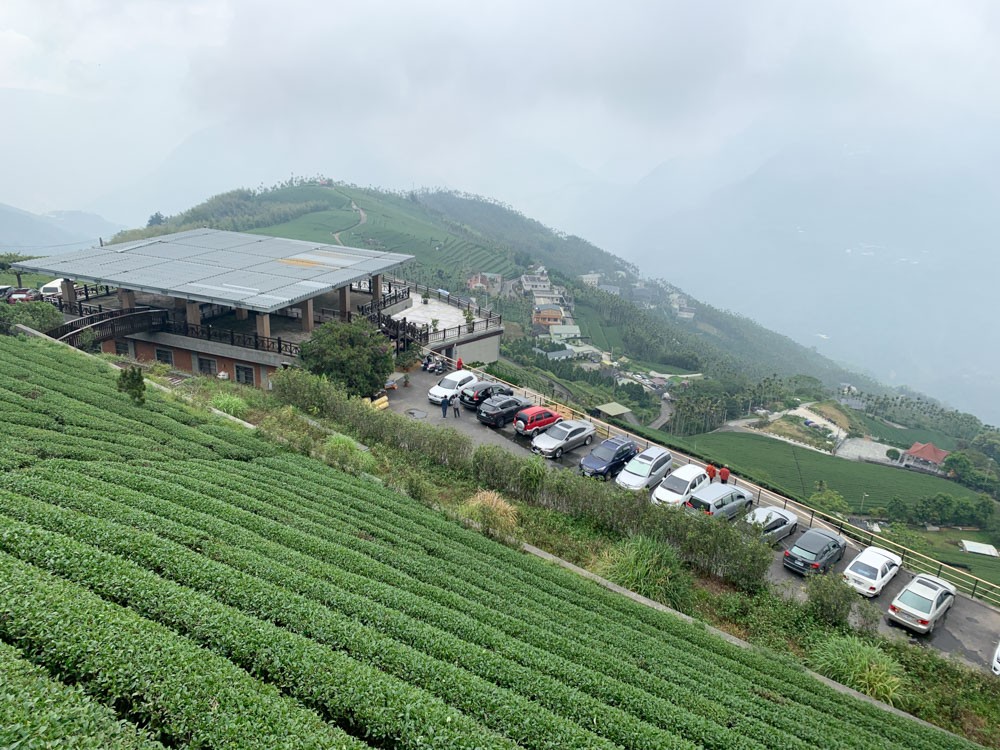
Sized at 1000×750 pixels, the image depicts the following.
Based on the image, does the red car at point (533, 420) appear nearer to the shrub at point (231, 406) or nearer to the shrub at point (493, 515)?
the shrub at point (493, 515)

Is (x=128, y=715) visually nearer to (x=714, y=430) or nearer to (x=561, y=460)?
(x=561, y=460)

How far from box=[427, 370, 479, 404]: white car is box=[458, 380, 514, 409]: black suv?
0.32 m

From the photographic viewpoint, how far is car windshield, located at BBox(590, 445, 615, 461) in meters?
21.3

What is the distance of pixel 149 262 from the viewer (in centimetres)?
3225

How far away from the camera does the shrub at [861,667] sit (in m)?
11.8

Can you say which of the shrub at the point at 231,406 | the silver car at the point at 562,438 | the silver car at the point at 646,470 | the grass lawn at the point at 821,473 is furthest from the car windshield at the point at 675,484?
the grass lawn at the point at 821,473

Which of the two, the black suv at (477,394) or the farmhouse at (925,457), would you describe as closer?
the black suv at (477,394)

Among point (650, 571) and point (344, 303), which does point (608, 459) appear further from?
point (344, 303)

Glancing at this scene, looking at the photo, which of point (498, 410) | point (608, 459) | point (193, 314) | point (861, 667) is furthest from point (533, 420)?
point (193, 314)

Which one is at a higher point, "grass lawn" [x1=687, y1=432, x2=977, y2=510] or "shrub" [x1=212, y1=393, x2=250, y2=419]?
"shrub" [x1=212, y1=393, x2=250, y2=419]

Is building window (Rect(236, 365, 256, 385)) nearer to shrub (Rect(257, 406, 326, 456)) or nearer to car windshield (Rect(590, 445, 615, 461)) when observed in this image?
shrub (Rect(257, 406, 326, 456))

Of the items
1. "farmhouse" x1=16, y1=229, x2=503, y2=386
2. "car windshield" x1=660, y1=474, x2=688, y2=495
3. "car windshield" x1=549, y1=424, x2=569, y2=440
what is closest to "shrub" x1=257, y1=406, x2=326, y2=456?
"farmhouse" x1=16, y1=229, x2=503, y2=386

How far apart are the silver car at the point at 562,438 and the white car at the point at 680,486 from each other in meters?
3.99

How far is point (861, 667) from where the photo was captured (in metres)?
12.0
